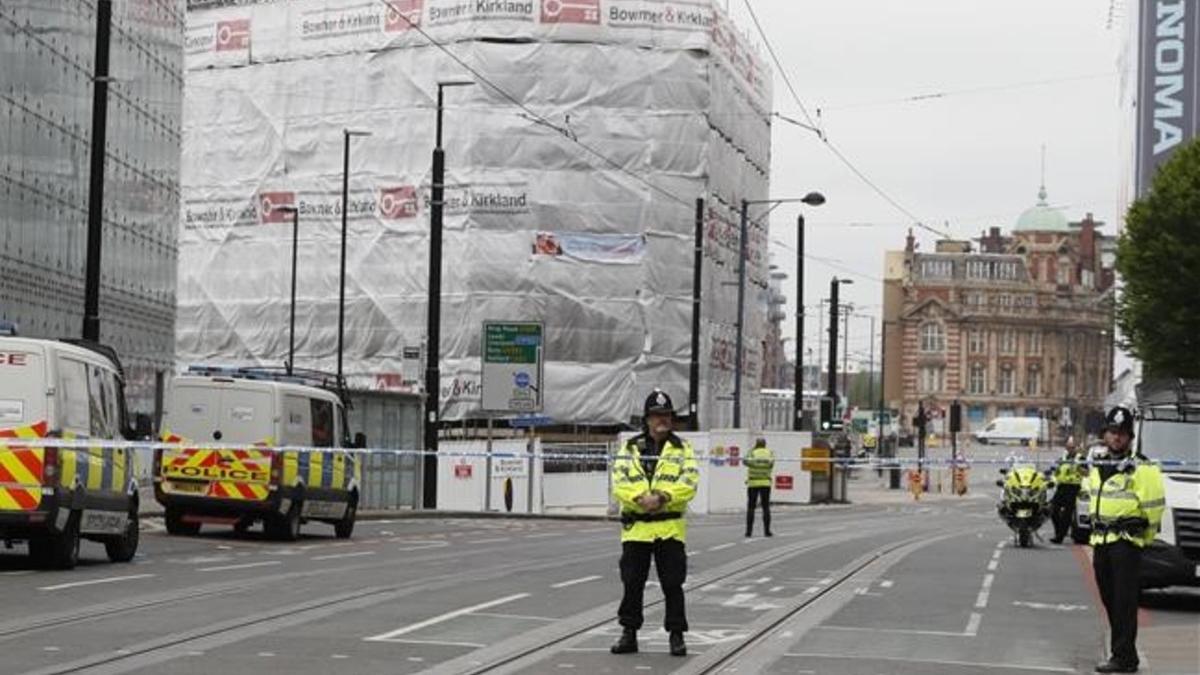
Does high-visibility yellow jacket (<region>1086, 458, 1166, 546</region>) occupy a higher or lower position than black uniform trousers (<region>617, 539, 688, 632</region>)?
higher

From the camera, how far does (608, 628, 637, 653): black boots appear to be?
15297mm

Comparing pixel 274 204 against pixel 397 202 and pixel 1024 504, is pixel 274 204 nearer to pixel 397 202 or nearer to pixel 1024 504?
pixel 397 202

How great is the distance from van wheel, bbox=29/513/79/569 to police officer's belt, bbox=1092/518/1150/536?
11150mm

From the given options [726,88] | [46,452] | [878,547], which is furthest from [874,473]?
[46,452]

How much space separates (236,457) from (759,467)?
9.49 m

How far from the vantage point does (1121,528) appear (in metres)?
16.0

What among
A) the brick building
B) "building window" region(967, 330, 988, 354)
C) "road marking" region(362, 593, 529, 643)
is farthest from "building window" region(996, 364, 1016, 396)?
"road marking" region(362, 593, 529, 643)

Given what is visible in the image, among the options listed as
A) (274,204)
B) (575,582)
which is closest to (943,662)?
(575,582)

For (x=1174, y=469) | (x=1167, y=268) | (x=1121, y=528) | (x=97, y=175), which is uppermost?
(x=1167, y=268)

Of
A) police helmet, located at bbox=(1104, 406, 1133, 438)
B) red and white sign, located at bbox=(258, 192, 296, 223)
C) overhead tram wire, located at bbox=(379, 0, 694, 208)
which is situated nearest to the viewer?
police helmet, located at bbox=(1104, 406, 1133, 438)

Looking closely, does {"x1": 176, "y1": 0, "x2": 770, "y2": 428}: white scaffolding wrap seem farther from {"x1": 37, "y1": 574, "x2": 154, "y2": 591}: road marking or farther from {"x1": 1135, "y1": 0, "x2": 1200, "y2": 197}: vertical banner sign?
{"x1": 37, "y1": 574, "x2": 154, "y2": 591}: road marking

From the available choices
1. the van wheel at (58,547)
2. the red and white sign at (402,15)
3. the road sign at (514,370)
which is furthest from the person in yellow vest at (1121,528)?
the red and white sign at (402,15)

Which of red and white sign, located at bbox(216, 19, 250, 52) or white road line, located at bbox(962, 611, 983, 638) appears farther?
red and white sign, located at bbox(216, 19, 250, 52)

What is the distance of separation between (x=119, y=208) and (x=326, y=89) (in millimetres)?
16812
